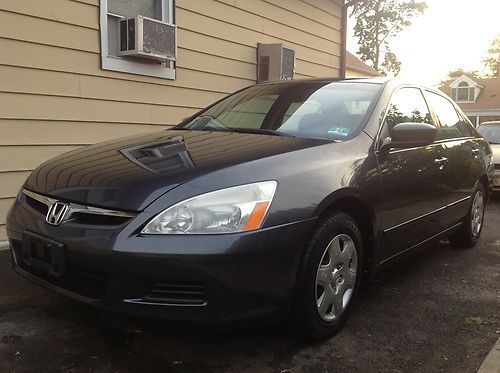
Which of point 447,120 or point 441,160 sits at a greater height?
point 447,120

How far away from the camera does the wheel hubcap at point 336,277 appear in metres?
2.68

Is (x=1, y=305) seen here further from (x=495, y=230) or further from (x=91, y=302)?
(x=495, y=230)

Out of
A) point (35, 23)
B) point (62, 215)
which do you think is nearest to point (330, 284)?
point (62, 215)

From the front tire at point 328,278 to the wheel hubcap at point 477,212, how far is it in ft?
7.79

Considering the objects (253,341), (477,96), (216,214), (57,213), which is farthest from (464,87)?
(57,213)

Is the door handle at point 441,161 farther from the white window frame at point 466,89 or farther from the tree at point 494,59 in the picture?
the tree at point 494,59

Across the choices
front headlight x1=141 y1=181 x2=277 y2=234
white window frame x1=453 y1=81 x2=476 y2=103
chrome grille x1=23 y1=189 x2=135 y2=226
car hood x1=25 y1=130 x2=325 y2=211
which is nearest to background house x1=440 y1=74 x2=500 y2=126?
white window frame x1=453 y1=81 x2=476 y2=103

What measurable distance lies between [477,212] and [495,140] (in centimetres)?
501

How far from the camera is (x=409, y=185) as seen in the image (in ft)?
11.1

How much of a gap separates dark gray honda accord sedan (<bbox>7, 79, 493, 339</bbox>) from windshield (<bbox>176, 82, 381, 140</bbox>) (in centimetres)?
1

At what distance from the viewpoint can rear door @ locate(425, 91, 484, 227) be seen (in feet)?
13.4

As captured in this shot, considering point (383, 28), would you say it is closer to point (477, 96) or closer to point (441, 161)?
point (477, 96)

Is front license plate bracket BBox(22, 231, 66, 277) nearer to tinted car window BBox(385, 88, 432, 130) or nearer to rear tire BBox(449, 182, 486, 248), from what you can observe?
tinted car window BBox(385, 88, 432, 130)

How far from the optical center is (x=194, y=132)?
11.4 feet
